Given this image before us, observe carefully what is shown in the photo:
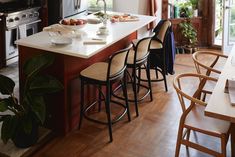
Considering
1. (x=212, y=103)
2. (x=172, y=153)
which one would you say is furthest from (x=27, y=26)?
(x=212, y=103)

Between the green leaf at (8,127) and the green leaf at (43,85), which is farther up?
the green leaf at (43,85)

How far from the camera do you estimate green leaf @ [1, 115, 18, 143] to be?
2.99 meters

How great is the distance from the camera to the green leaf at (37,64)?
123 inches

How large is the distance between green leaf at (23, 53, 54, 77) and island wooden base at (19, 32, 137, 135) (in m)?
0.26

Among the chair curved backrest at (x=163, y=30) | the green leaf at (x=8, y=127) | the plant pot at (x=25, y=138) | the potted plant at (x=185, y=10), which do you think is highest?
the potted plant at (x=185, y=10)

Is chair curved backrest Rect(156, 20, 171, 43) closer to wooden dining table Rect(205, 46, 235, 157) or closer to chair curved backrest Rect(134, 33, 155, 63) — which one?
chair curved backrest Rect(134, 33, 155, 63)

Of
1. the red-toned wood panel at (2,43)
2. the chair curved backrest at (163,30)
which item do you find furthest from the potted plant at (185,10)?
the red-toned wood panel at (2,43)

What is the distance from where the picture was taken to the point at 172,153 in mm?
3299

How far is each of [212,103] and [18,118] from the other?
1.62 meters

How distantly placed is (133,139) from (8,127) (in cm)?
120

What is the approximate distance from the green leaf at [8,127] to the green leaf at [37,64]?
0.41m

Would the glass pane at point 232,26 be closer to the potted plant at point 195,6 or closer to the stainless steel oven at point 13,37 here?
the potted plant at point 195,6

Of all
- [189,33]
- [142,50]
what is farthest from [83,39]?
[189,33]

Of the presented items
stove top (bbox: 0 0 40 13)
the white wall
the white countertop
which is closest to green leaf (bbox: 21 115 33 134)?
the white countertop
